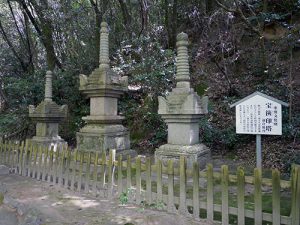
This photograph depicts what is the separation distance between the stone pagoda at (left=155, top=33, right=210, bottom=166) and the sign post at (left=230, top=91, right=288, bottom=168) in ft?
4.02

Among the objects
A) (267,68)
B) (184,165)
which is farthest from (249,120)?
(267,68)

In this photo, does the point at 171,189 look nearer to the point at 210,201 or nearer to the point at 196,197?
the point at 196,197

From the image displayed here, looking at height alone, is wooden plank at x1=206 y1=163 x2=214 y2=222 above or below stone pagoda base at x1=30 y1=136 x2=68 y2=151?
below

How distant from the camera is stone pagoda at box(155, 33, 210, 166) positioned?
21.2 ft

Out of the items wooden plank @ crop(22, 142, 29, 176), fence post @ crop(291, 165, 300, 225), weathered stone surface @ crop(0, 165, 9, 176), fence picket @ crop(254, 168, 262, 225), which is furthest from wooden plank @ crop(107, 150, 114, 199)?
weathered stone surface @ crop(0, 165, 9, 176)

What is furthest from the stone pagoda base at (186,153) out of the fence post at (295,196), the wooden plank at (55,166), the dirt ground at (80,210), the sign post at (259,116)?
the fence post at (295,196)

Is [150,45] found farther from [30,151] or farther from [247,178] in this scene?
[247,178]

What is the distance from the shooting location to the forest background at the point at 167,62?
8.83 meters

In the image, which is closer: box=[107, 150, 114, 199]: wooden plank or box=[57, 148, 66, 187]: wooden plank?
box=[107, 150, 114, 199]: wooden plank

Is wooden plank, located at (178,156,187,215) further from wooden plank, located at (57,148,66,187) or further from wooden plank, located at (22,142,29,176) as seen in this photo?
wooden plank, located at (22,142,29,176)

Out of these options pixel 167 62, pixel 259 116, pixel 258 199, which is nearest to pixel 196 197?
pixel 258 199

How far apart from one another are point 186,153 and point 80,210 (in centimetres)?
274

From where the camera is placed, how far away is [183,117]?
6.58 metres

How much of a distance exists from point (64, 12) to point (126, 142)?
7.33 metres
